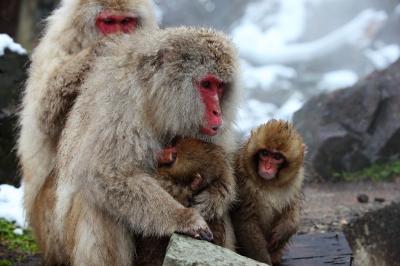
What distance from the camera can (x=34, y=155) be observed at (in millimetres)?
4609

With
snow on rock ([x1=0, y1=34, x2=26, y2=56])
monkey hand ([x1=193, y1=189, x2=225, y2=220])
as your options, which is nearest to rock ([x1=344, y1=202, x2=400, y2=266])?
monkey hand ([x1=193, y1=189, x2=225, y2=220])

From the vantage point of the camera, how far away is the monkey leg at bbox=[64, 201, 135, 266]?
3814mm

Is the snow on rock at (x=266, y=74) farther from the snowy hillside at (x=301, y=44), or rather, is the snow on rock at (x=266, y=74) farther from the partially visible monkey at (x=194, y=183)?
the partially visible monkey at (x=194, y=183)

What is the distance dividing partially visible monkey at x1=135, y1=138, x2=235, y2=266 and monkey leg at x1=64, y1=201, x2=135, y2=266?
5.5 inches

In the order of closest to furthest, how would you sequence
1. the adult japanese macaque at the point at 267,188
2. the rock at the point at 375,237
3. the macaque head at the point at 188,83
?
the macaque head at the point at 188,83 < the adult japanese macaque at the point at 267,188 < the rock at the point at 375,237

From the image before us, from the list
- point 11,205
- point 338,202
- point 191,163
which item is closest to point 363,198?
point 338,202

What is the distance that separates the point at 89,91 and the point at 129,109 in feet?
1.12

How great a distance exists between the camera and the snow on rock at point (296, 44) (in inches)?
505

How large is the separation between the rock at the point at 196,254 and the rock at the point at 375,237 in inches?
119

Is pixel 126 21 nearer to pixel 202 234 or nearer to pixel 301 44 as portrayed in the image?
pixel 202 234

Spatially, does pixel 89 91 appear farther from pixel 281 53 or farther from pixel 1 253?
pixel 281 53

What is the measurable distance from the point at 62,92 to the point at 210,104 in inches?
38.7

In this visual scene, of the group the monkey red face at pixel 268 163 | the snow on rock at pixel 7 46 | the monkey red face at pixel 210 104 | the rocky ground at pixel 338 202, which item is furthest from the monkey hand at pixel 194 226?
the snow on rock at pixel 7 46

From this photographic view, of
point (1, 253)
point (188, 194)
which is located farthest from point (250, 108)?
point (188, 194)
